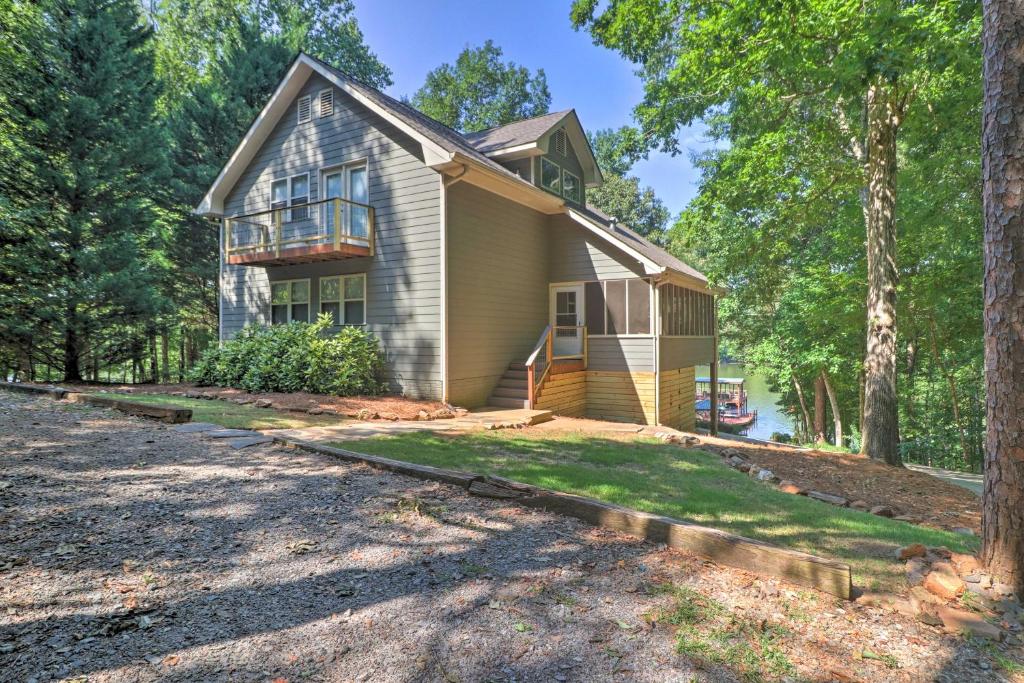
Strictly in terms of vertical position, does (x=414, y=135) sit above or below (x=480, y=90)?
below


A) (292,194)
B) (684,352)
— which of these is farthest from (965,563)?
(292,194)

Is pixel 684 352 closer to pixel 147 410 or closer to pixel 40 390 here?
pixel 147 410

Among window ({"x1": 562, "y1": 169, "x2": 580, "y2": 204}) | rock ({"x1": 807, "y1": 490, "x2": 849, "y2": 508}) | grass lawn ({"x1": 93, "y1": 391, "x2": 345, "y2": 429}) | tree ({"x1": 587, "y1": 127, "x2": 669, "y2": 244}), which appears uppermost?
tree ({"x1": 587, "y1": 127, "x2": 669, "y2": 244})

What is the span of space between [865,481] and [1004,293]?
5.15m

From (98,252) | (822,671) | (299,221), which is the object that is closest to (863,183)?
(822,671)

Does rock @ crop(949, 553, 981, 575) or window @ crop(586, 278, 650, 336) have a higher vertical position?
window @ crop(586, 278, 650, 336)

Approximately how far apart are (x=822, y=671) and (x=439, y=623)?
1720 mm

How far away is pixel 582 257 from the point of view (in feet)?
45.2

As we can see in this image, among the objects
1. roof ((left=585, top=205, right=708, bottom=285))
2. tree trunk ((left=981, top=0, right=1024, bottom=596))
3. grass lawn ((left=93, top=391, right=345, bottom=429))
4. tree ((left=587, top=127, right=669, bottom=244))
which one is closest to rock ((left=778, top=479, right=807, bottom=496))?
tree trunk ((left=981, top=0, right=1024, bottom=596))

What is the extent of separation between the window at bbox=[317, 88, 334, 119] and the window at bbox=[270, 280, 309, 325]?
4157mm

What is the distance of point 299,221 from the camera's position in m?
12.9

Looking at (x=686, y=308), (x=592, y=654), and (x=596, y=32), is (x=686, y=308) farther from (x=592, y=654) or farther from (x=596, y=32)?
(x=592, y=654)

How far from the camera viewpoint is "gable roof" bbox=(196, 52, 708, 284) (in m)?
10.8

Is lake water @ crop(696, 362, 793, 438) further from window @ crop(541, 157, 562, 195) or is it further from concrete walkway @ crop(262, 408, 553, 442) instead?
concrete walkway @ crop(262, 408, 553, 442)
